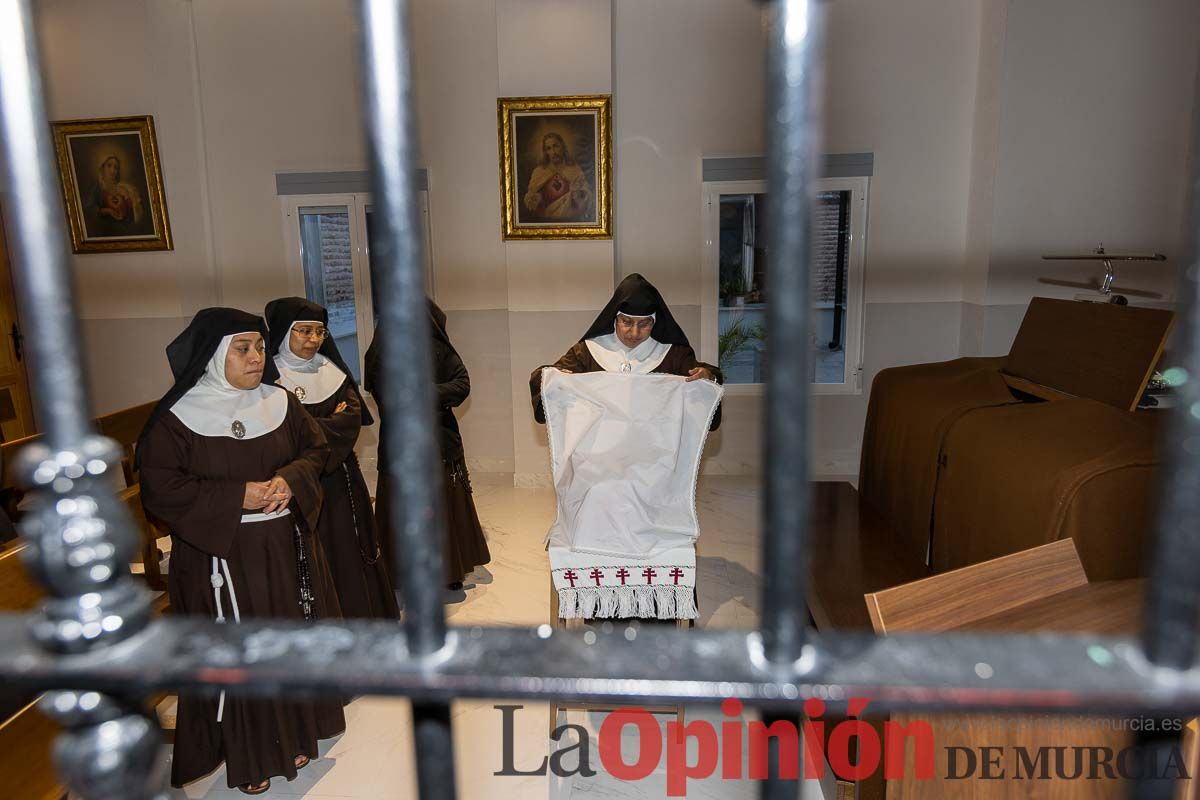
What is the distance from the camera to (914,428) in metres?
3.86

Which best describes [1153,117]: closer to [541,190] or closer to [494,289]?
[541,190]

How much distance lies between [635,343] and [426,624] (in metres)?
3.85

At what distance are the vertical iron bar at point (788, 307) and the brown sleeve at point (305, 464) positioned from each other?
280 cm

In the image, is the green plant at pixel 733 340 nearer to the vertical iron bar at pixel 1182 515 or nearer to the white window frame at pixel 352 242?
the white window frame at pixel 352 242

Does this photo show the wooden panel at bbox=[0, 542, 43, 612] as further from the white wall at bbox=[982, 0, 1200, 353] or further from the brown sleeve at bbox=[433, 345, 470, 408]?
the white wall at bbox=[982, 0, 1200, 353]

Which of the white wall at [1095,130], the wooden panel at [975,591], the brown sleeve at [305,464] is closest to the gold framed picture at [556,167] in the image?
the white wall at [1095,130]

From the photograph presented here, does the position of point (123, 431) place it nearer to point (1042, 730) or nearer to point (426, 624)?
point (1042, 730)

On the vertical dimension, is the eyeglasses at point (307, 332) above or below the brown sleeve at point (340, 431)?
above

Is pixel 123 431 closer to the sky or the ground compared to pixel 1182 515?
closer to the ground

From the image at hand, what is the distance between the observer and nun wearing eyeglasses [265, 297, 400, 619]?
3602 millimetres

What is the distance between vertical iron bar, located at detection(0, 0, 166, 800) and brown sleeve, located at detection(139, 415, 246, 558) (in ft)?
8.26

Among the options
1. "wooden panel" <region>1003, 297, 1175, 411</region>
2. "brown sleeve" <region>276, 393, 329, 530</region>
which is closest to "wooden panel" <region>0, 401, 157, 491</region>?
"brown sleeve" <region>276, 393, 329, 530</region>

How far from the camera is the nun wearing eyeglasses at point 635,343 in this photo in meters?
4.16

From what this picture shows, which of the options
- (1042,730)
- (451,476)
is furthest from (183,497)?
(1042,730)
